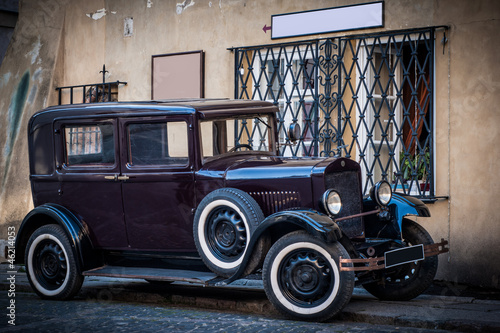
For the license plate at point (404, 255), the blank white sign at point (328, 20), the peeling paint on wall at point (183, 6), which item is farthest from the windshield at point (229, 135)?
the peeling paint on wall at point (183, 6)

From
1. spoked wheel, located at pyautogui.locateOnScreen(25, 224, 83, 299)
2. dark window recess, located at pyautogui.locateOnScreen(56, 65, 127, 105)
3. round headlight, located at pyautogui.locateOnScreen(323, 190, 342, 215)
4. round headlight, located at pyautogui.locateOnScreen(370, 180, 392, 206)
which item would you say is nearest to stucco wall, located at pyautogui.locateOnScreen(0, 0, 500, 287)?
dark window recess, located at pyautogui.locateOnScreen(56, 65, 127, 105)

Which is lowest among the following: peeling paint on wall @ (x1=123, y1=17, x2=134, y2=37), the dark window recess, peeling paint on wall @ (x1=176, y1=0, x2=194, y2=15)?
the dark window recess

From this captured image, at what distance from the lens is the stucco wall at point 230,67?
7609mm

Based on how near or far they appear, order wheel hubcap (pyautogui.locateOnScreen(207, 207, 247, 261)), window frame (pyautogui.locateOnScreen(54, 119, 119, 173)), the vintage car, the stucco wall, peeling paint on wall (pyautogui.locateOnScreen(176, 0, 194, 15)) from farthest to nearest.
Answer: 1. peeling paint on wall (pyautogui.locateOnScreen(176, 0, 194, 15))
2. the stucco wall
3. window frame (pyautogui.locateOnScreen(54, 119, 119, 173))
4. wheel hubcap (pyautogui.locateOnScreen(207, 207, 247, 261))
5. the vintage car

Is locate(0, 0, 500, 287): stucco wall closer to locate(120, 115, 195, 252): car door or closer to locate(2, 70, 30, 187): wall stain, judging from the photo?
locate(2, 70, 30, 187): wall stain

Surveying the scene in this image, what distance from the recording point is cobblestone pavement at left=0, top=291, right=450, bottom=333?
205 inches

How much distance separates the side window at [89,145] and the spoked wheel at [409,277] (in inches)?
109

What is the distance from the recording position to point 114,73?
422 inches

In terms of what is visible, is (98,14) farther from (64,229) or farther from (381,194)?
(381,194)

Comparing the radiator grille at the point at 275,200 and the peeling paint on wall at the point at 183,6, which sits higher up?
the peeling paint on wall at the point at 183,6

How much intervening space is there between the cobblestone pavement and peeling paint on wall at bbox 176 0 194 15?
486 cm

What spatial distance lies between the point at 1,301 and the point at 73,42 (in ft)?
18.1

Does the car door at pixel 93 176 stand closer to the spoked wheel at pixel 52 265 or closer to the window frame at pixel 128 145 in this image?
the window frame at pixel 128 145

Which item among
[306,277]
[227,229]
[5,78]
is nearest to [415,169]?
[227,229]
